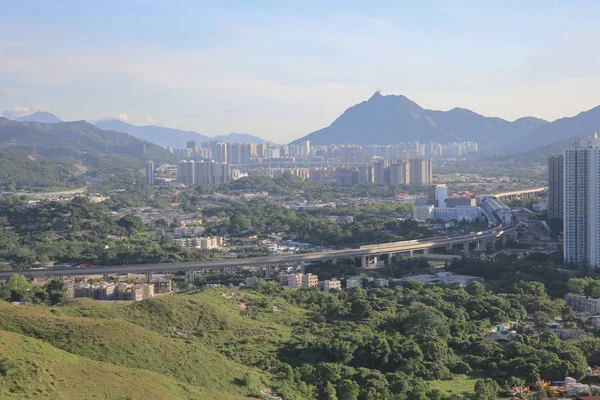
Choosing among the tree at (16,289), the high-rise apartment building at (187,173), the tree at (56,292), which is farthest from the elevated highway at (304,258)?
the high-rise apartment building at (187,173)

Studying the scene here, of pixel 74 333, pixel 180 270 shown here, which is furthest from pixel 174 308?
pixel 180 270

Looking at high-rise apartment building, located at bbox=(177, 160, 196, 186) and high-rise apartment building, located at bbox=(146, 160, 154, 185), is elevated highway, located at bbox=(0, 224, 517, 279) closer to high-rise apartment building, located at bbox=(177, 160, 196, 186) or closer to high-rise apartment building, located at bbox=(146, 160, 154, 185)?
high-rise apartment building, located at bbox=(146, 160, 154, 185)

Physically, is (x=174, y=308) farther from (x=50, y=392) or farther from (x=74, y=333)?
(x=50, y=392)

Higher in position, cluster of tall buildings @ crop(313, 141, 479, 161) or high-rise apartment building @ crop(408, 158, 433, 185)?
cluster of tall buildings @ crop(313, 141, 479, 161)

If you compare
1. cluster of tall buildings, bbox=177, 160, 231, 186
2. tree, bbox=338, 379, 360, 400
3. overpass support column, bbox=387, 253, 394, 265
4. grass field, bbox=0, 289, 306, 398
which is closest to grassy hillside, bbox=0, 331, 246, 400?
grass field, bbox=0, 289, 306, 398

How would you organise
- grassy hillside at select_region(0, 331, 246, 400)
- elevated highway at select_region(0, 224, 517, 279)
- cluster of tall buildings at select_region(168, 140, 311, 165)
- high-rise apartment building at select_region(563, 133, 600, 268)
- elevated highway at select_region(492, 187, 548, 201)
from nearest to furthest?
1. grassy hillside at select_region(0, 331, 246, 400)
2. high-rise apartment building at select_region(563, 133, 600, 268)
3. elevated highway at select_region(0, 224, 517, 279)
4. elevated highway at select_region(492, 187, 548, 201)
5. cluster of tall buildings at select_region(168, 140, 311, 165)
